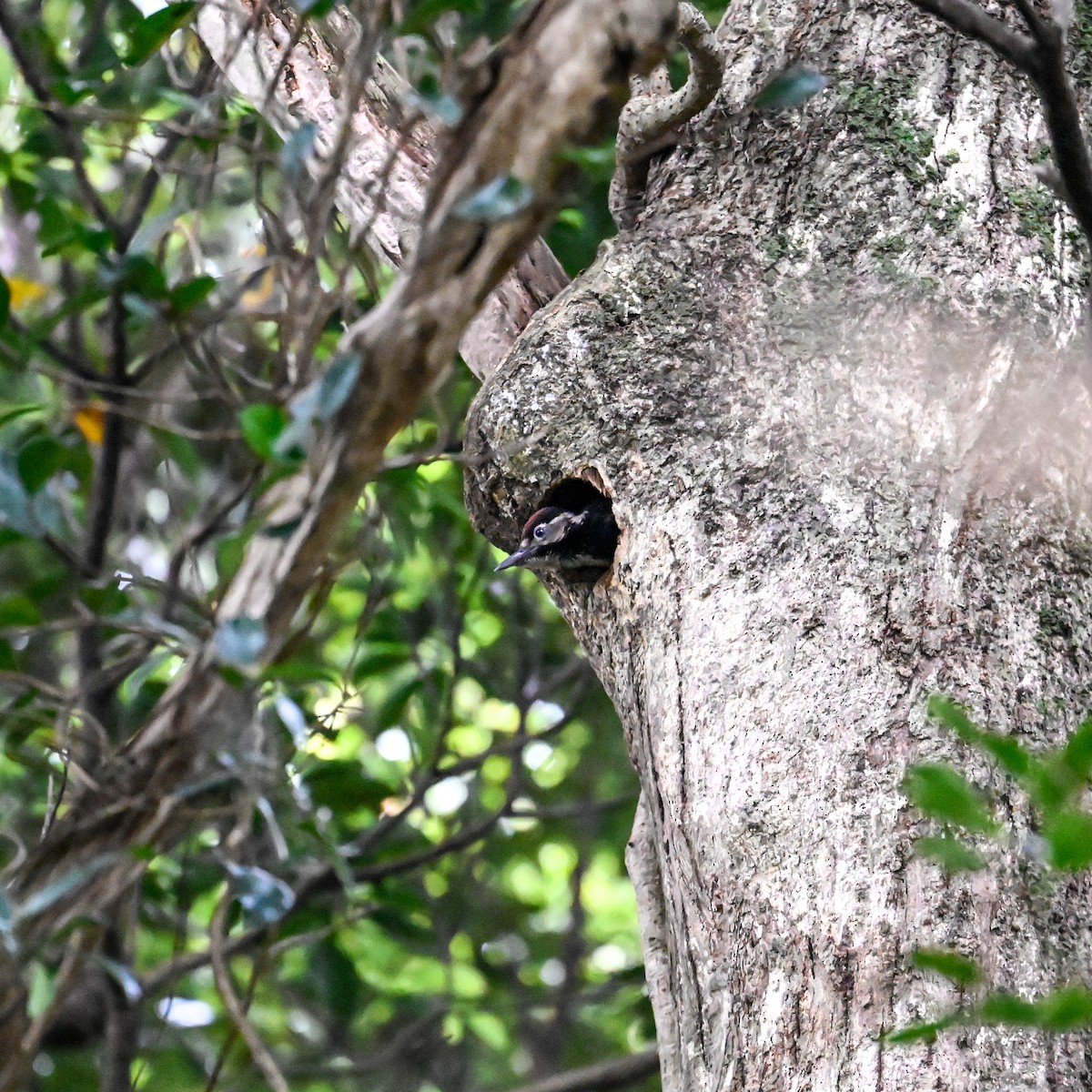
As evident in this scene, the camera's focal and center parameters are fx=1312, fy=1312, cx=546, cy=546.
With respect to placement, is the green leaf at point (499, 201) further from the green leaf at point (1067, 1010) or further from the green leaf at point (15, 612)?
the green leaf at point (15, 612)

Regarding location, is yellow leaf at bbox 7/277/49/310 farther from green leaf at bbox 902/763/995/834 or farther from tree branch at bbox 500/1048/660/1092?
green leaf at bbox 902/763/995/834

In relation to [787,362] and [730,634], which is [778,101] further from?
[730,634]

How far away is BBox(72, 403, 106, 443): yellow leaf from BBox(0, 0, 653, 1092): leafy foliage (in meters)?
0.01

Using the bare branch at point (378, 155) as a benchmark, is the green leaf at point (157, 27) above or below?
above

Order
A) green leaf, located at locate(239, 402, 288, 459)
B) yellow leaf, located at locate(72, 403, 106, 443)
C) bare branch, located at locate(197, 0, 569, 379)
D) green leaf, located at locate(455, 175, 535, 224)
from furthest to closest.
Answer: yellow leaf, located at locate(72, 403, 106, 443), bare branch, located at locate(197, 0, 569, 379), green leaf, located at locate(239, 402, 288, 459), green leaf, located at locate(455, 175, 535, 224)

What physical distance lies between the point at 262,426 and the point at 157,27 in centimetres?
122

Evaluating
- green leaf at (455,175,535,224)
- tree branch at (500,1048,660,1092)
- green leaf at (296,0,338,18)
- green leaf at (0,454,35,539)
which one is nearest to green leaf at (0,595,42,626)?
green leaf at (0,454,35,539)

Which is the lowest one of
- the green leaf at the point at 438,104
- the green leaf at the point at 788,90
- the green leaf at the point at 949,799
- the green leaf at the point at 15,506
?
the green leaf at the point at 15,506

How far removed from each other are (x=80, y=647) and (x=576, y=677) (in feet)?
5.61

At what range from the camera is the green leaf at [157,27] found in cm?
254

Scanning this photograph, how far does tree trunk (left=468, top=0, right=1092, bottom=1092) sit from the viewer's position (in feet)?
5.92

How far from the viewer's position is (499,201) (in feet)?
5.08

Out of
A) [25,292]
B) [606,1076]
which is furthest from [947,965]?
[25,292]

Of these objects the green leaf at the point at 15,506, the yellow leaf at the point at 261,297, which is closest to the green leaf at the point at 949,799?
the green leaf at the point at 15,506
